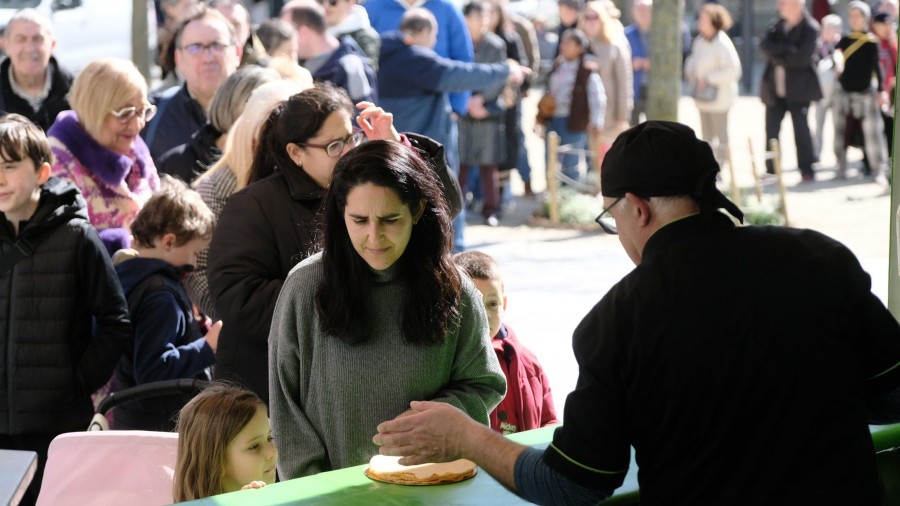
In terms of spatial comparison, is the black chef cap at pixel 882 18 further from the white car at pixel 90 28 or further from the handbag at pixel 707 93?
the white car at pixel 90 28

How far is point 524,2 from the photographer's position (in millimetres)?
22734

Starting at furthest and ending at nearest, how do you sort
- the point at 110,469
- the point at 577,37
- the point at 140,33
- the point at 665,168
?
1. the point at 577,37
2. the point at 140,33
3. the point at 110,469
4. the point at 665,168

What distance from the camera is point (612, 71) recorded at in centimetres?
1321

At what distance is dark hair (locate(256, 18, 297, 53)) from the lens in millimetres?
7465

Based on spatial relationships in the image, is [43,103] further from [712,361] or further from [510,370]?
[712,361]

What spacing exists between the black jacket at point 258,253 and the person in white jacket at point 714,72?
1038 centimetres

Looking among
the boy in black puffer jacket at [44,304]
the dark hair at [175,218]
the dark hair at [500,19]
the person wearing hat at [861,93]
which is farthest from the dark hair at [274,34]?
the person wearing hat at [861,93]

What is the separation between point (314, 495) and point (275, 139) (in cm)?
141

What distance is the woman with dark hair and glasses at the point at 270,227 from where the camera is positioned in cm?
373

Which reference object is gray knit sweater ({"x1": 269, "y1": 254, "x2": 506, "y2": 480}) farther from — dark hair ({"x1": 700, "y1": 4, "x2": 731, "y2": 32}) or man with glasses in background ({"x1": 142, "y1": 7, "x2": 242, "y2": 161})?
dark hair ({"x1": 700, "y1": 4, "x2": 731, "y2": 32})

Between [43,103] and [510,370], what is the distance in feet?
12.7

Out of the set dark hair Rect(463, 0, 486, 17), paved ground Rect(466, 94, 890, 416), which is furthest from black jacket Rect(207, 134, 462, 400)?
dark hair Rect(463, 0, 486, 17)

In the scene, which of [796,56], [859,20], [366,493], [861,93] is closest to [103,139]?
[366,493]

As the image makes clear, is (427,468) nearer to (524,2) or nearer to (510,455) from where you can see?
(510,455)
